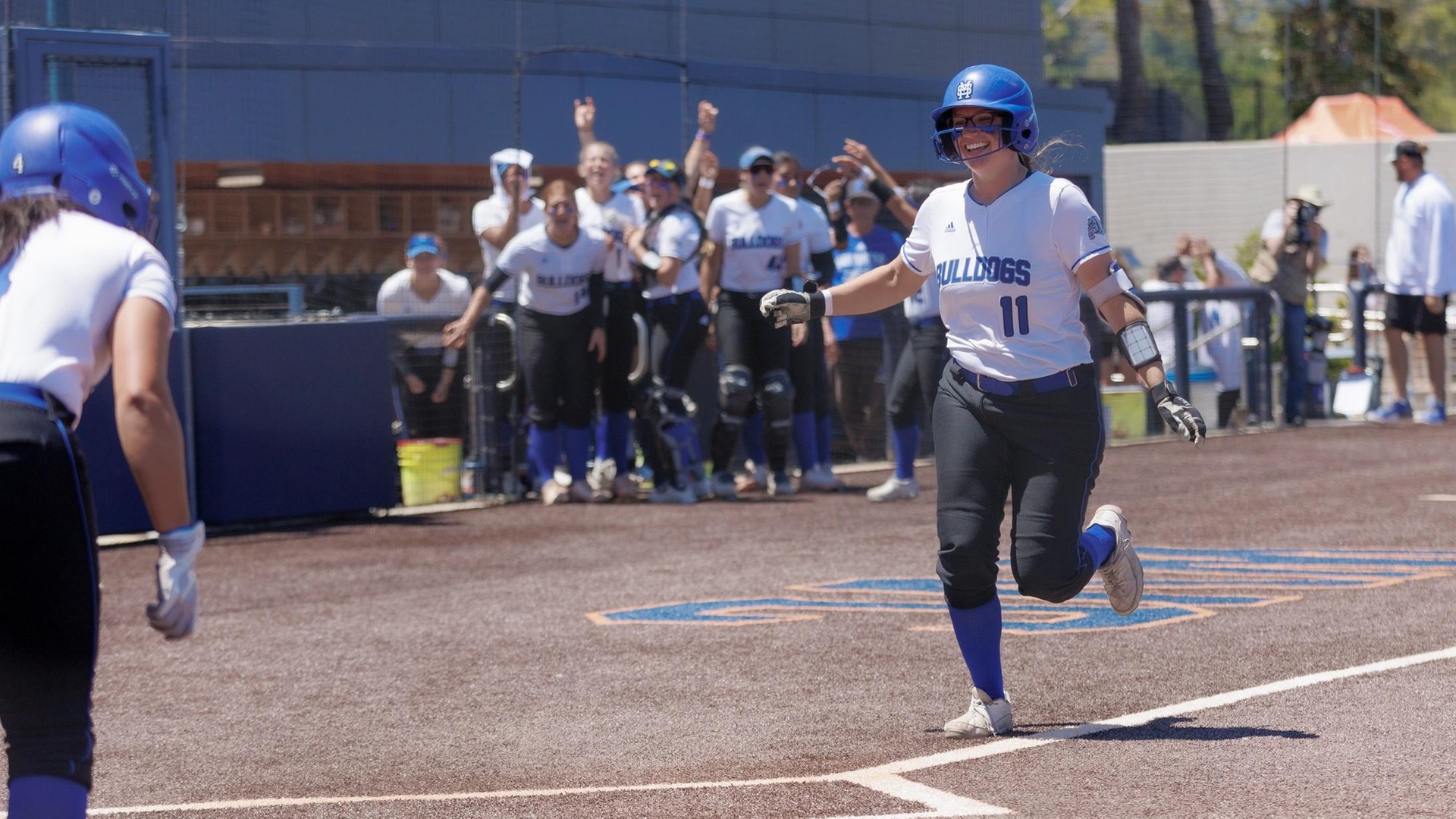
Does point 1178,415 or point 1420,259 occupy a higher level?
point 1420,259

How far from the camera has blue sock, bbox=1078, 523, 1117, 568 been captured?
5711 millimetres

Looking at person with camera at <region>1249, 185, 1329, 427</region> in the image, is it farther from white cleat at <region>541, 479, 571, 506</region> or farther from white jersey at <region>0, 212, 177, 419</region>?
white jersey at <region>0, 212, 177, 419</region>

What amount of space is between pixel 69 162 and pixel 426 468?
895 cm

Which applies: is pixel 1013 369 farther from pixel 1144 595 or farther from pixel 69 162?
pixel 1144 595

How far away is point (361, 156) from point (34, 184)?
61.5ft

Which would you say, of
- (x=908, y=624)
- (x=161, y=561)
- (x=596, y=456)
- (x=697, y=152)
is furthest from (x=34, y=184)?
(x=697, y=152)

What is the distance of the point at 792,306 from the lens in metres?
6.03

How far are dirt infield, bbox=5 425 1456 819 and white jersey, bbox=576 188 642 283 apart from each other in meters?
1.92

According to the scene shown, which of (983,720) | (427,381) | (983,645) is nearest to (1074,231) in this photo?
(983,645)

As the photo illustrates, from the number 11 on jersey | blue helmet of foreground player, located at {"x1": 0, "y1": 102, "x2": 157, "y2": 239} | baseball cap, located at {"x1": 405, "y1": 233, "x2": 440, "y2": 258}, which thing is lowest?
the number 11 on jersey

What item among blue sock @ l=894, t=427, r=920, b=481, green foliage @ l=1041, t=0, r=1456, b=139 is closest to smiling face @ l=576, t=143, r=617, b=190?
blue sock @ l=894, t=427, r=920, b=481

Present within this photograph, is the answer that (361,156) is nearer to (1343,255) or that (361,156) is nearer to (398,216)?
(398,216)

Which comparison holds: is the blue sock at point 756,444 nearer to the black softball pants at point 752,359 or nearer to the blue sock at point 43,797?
the black softball pants at point 752,359

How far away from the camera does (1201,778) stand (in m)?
4.96
